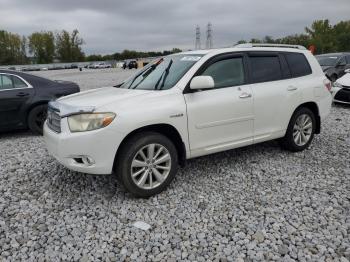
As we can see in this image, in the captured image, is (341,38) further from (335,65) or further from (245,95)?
(245,95)

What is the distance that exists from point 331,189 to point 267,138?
122 cm

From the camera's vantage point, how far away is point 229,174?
4.96 metres

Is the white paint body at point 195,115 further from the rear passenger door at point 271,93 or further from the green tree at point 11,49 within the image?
the green tree at point 11,49

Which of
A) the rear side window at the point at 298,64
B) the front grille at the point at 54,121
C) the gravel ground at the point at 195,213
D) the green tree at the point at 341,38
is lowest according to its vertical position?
the gravel ground at the point at 195,213

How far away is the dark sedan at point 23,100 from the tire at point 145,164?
410cm

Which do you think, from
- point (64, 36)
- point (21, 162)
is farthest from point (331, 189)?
point (64, 36)

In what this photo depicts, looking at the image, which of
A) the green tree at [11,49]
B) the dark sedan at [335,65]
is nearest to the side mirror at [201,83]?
the dark sedan at [335,65]

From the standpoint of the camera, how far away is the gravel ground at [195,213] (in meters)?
3.22

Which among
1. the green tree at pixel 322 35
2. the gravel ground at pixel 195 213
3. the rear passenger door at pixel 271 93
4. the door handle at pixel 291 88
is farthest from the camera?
the green tree at pixel 322 35

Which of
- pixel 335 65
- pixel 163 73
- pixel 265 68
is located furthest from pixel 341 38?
pixel 163 73

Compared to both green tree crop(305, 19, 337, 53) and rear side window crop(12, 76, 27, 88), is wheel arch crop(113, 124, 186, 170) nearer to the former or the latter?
rear side window crop(12, 76, 27, 88)

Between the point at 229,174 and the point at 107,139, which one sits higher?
the point at 107,139

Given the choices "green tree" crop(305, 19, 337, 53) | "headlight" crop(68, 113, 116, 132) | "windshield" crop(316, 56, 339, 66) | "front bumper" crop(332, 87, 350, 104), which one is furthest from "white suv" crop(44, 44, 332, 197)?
"green tree" crop(305, 19, 337, 53)

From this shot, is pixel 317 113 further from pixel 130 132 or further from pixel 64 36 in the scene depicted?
pixel 64 36
